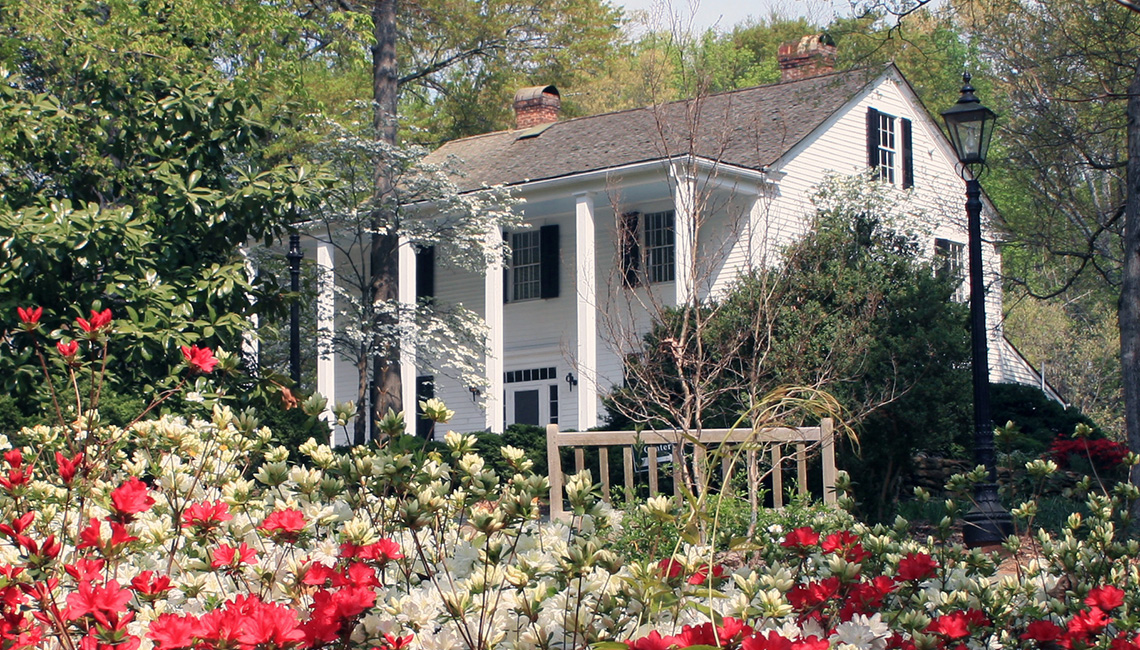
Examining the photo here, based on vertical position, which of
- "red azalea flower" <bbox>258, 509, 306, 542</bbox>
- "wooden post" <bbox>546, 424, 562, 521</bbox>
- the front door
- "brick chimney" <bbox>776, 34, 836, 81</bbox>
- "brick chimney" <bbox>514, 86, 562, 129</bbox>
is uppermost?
"brick chimney" <bbox>776, 34, 836, 81</bbox>

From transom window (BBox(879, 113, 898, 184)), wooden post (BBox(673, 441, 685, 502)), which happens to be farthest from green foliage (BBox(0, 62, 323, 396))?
transom window (BBox(879, 113, 898, 184))

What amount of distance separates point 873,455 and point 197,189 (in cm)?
768

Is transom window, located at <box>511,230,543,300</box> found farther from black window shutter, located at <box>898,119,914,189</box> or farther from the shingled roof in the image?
black window shutter, located at <box>898,119,914,189</box>

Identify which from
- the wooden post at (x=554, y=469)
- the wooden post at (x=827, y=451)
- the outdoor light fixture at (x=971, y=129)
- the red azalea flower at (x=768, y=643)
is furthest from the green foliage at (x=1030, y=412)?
the red azalea flower at (x=768, y=643)

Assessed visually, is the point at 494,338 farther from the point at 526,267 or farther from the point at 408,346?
the point at 526,267

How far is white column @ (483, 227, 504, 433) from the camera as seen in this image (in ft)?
63.4

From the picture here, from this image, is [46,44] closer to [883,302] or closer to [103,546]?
[883,302]

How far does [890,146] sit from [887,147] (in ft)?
0.33

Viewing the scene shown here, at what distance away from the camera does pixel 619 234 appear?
40.6ft

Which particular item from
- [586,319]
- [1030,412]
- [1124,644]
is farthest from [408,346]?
Result: [1124,644]

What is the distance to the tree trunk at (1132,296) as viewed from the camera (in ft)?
31.1

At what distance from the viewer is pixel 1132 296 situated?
379 inches

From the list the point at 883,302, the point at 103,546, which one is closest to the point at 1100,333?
the point at 883,302

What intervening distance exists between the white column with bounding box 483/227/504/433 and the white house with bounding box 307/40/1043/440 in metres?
0.03
